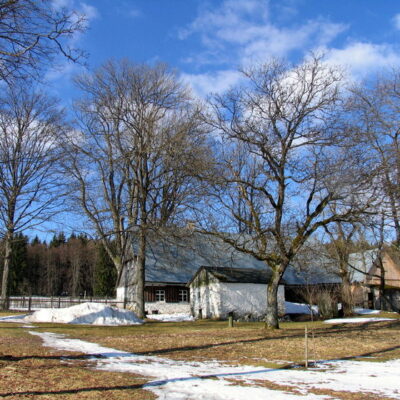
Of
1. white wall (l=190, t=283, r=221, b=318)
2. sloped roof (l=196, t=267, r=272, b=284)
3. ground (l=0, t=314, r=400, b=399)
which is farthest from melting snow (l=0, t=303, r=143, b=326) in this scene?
sloped roof (l=196, t=267, r=272, b=284)

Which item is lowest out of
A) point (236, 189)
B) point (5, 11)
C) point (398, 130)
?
point (236, 189)

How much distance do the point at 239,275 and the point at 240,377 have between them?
25.2m

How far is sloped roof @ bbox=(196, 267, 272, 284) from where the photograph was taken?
3262cm

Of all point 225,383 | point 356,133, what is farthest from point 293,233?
point 225,383

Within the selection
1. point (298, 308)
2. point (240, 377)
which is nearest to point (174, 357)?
point (240, 377)

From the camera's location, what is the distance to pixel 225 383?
Result: 324 inches

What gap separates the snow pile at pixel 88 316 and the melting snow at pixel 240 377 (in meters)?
11.9

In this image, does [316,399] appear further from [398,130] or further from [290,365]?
[398,130]

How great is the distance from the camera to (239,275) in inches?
1336

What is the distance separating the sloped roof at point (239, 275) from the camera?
3262 centimetres

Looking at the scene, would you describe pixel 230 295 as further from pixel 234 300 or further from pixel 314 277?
pixel 314 277

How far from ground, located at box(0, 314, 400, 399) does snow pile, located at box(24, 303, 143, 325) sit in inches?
223

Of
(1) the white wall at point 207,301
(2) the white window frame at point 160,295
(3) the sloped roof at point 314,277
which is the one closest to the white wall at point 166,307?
(2) the white window frame at point 160,295

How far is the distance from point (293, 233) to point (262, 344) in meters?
7.27
